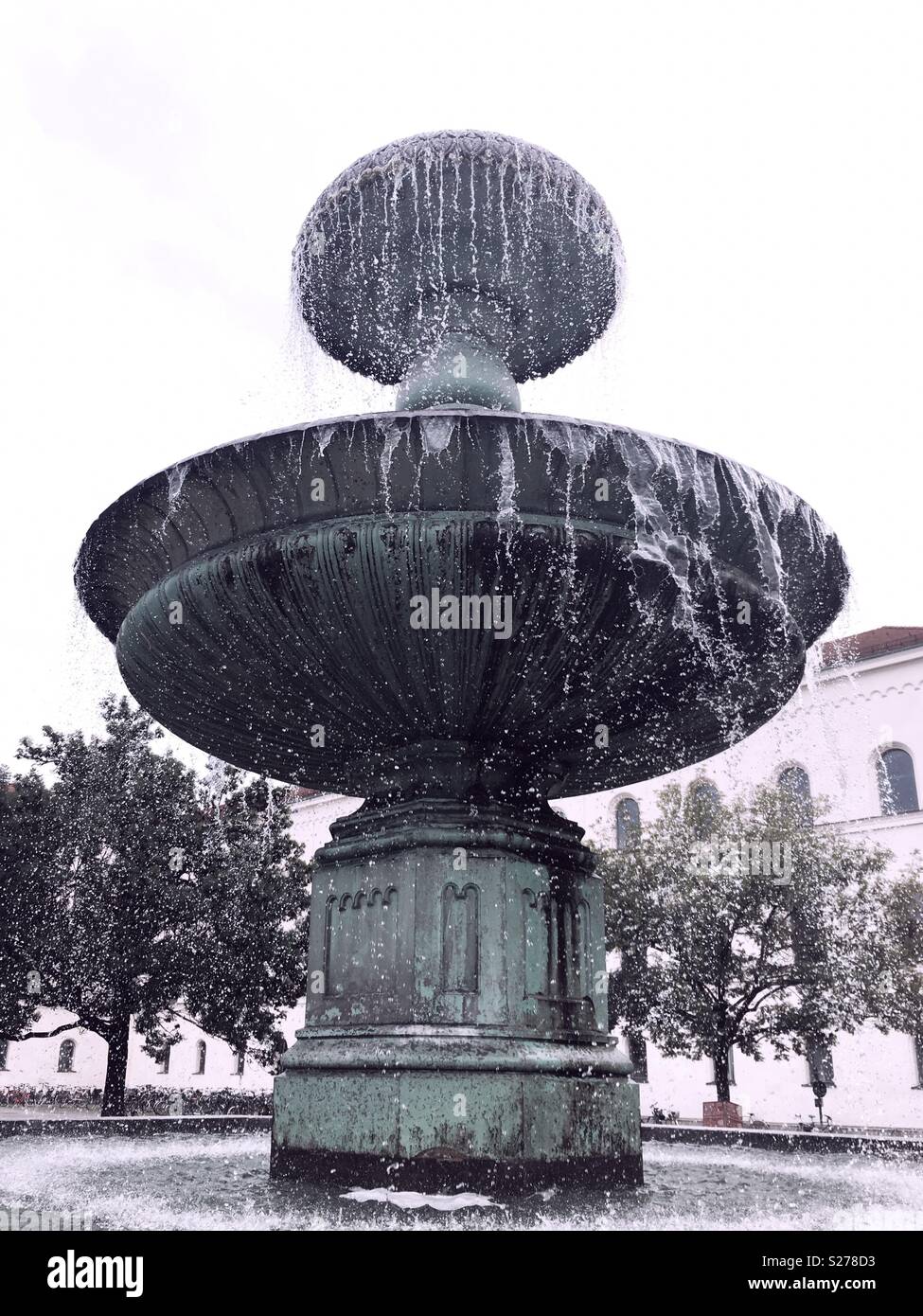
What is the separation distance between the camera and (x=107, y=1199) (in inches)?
165

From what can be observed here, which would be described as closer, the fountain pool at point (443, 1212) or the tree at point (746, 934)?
the fountain pool at point (443, 1212)

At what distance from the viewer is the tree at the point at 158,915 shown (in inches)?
684

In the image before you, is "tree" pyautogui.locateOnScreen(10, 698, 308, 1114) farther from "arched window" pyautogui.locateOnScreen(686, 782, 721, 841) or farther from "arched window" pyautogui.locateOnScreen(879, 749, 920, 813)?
"arched window" pyautogui.locateOnScreen(879, 749, 920, 813)

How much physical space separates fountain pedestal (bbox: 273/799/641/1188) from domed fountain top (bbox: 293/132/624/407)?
261 cm

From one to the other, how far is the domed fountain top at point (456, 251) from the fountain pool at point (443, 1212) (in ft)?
13.6

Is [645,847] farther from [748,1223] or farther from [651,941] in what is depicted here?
[748,1223]

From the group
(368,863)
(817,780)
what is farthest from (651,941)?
(368,863)

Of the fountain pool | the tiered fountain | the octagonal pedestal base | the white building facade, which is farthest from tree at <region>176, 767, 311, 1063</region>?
the octagonal pedestal base

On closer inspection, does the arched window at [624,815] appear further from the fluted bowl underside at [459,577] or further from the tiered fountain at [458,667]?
the fluted bowl underside at [459,577]

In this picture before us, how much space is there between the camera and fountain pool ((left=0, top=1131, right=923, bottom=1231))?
3.79m

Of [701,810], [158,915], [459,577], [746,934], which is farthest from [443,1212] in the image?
[701,810]

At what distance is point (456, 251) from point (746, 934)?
14.1 meters

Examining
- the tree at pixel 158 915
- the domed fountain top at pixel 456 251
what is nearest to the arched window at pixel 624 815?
the tree at pixel 158 915

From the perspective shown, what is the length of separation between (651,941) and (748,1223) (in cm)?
1477
